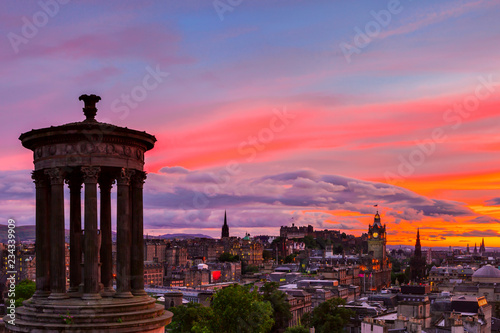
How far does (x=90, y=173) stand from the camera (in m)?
24.2

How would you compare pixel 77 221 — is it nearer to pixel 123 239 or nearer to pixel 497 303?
pixel 123 239

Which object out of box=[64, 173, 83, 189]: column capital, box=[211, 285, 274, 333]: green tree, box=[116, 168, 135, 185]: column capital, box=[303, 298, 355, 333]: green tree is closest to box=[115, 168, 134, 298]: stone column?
box=[116, 168, 135, 185]: column capital

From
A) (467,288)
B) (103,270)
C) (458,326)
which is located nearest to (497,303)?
(467,288)

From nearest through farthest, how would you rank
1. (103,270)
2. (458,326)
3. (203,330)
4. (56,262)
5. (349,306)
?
(56,262) < (103,270) < (203,330) < (458,326) < (349,306)

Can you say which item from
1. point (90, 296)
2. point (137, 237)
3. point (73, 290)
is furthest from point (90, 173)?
point (73, 290)

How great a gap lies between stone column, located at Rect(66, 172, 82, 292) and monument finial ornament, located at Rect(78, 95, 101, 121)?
2.71 metres

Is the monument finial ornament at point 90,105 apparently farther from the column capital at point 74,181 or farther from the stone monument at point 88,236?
the column capital at point 74,181

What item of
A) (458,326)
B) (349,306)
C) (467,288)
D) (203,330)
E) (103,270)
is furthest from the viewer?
(467,288)

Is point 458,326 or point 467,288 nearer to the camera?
point 458,326

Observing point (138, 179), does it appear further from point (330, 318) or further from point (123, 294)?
point (330, 318)

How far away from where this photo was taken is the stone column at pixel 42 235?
24.8m

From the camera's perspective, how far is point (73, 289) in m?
25.7

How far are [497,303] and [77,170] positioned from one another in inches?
5458

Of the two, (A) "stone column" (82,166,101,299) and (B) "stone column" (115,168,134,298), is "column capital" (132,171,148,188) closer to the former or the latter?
(B) "stone column" (115,168,134,298)
